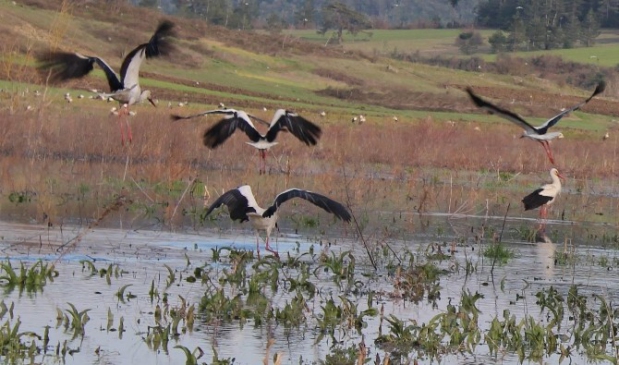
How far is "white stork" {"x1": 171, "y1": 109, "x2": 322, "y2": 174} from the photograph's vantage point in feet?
57.1

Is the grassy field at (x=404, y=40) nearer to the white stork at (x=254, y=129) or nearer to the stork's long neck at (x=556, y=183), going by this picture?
the stork's long neck at (x=556, y=183)

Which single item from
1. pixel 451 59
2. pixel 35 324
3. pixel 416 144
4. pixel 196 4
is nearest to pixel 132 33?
pixel 416 144

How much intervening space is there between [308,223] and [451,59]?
7506cm

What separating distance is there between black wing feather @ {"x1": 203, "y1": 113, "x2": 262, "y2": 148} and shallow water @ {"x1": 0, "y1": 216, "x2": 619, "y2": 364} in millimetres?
3141

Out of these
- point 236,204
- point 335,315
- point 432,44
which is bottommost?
point 335,315

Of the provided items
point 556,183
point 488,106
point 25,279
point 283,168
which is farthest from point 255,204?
point 283,168

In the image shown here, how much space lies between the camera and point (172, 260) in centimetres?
1310

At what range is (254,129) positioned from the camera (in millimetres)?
19203

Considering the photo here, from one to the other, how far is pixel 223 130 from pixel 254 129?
0.58m

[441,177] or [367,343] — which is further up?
[441,177]

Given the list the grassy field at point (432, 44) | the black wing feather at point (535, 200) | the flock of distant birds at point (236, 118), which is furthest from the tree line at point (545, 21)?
the black wing feather at point (535, 200)

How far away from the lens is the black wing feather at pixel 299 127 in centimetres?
1730

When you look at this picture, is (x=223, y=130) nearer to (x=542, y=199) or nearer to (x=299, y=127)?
(x=299, y=127)

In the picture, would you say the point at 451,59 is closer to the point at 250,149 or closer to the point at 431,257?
the point at 250,149
